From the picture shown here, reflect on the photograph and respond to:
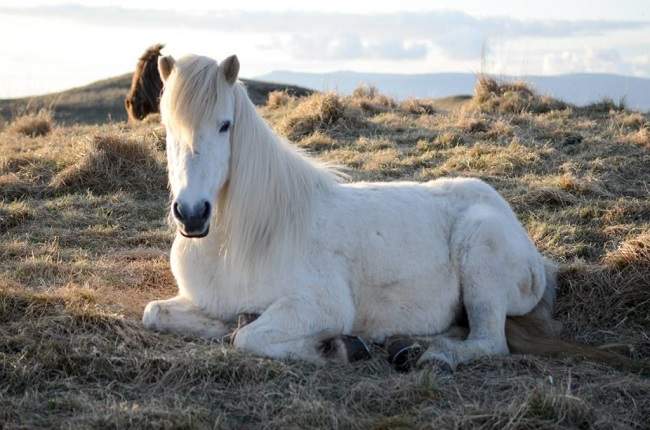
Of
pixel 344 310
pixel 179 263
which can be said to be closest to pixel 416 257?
pixel 344 310

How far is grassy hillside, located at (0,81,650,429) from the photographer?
3857 mm

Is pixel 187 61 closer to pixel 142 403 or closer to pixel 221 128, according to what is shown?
pixel 221 128

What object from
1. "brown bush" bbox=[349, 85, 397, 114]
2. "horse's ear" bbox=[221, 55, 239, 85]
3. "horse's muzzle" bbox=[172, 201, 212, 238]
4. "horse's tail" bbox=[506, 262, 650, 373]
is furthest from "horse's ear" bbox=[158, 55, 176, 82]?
"brown bush" bbox=[349, 85, 397, 114]

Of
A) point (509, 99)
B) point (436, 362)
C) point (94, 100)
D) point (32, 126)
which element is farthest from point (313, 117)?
point (94, 100)

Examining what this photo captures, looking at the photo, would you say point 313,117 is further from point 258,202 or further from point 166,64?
point 166,64

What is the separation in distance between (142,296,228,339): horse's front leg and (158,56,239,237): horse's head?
0.79m

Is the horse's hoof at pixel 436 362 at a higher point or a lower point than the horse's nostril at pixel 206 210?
lower

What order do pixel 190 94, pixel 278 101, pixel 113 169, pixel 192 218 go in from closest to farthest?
1. pixel 192 218
2. pixel 190 94
3. pixel 113 169
4. pixel 278 101

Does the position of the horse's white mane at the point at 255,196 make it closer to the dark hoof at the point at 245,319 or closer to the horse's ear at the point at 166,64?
the horse's ear at the point at 166,64

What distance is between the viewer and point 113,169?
373 inches

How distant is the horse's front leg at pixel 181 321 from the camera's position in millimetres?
4898

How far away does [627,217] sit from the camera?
25.0 feet

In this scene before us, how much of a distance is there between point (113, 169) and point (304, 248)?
512 cm

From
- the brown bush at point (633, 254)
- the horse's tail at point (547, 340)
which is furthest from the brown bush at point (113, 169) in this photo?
the brown bush at point (633, 254)
